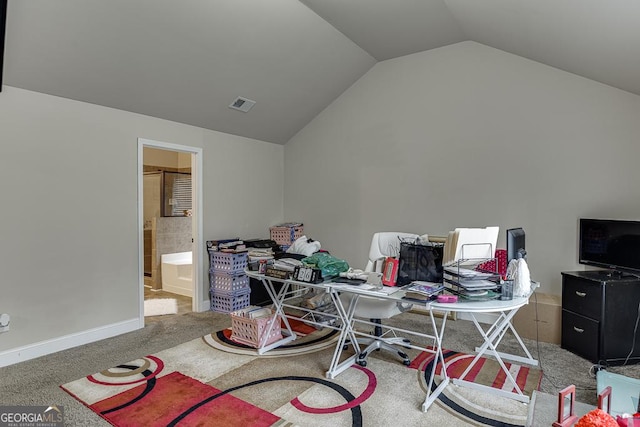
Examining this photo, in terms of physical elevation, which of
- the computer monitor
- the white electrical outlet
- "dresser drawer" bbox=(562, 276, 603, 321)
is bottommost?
the white electrical outlet

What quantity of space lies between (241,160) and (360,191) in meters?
1.67

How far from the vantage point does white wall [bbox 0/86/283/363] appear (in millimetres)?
3006

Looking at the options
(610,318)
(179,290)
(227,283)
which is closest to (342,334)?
(227,283)

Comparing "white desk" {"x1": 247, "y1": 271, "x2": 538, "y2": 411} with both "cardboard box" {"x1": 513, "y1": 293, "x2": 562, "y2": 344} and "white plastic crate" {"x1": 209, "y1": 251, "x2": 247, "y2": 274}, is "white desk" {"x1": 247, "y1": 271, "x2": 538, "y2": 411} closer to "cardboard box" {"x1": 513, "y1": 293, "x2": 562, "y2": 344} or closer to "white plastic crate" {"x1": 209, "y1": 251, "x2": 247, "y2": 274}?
"cardboard box" {"x1": 513, "y1": 293, "x2": 562, "y2": 344}

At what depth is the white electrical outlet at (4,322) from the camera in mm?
2916

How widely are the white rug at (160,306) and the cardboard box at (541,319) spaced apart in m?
3.84

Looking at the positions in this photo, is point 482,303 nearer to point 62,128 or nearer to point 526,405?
point 526,405

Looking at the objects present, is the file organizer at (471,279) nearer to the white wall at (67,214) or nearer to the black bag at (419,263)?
the black bag at (419,263)

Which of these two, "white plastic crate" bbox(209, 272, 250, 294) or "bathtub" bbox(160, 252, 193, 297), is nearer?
"white plastic crate" bbox(209, 272, 250, 294)

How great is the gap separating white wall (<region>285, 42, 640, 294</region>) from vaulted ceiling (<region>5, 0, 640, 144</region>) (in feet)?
0.85

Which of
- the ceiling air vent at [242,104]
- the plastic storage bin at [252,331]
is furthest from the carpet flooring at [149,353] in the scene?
the ceiling air vent at [242,104]

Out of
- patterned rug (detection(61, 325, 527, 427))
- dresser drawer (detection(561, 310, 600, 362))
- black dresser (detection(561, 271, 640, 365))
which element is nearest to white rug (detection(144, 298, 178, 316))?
patterned rug (detection(61, 325, 527, 427))

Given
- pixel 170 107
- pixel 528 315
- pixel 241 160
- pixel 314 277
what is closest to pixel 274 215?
pixel 241 160

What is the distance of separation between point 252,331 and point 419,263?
162cm
